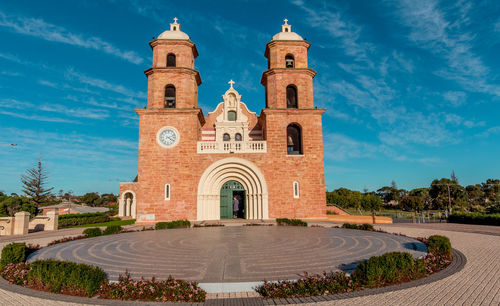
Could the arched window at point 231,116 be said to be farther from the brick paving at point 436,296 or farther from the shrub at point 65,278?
the brick paving at point 436,296

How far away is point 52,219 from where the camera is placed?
20609mm

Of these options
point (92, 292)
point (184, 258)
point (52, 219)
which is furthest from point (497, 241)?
point (52, 219)

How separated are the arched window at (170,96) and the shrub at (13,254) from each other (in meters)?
18.1

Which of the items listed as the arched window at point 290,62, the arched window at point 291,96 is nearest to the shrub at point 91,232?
the arched window at point 291,96

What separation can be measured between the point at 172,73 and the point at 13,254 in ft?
63.7

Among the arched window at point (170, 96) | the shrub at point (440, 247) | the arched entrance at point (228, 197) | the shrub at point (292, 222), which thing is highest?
the arched window at point (170, 96)

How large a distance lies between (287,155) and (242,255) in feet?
50.4

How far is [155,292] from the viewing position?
20.0 ft

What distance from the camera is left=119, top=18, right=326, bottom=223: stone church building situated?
77.4 ft

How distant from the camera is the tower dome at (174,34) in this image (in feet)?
84.3

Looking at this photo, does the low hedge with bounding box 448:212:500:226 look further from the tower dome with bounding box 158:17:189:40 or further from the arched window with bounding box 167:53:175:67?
the tower dome with bounding box 158:17:189:40

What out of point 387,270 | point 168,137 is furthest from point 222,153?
point 387,270

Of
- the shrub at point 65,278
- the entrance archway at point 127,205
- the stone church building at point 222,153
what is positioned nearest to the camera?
the shrub at point 65,278

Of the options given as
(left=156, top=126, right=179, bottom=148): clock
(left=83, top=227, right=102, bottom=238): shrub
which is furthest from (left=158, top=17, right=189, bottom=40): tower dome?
(left=83, top=227, right=102, bottom=238): shrub
